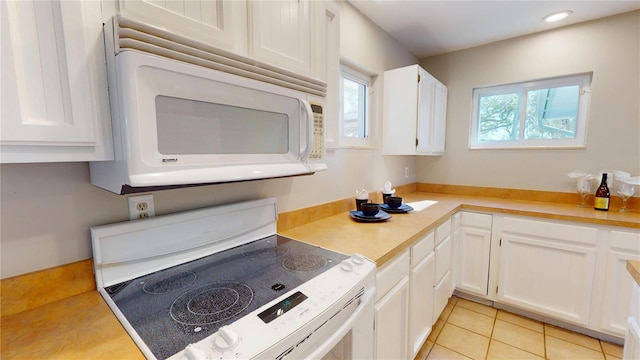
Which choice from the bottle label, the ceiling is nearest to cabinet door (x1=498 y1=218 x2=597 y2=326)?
the bottle label

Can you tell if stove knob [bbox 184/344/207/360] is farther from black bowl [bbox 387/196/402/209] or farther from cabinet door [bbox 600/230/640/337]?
cabinet door [bbox 600/230/640/337]

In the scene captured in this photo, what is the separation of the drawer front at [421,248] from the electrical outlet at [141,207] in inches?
46.8

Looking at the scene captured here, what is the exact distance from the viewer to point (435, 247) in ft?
5.59

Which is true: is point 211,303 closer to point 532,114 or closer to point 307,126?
point 307,126

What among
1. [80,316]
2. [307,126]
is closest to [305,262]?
[307,126]

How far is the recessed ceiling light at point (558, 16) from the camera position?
1933mm

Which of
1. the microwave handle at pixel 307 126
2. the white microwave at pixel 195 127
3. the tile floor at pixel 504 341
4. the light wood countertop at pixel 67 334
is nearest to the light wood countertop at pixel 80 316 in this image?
the light wood countertop at pixel 67 334

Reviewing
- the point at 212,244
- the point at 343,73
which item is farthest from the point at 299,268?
the point at 343,73

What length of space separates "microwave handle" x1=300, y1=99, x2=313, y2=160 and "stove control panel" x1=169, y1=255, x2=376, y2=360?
432 mm

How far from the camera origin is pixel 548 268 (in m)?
1.90

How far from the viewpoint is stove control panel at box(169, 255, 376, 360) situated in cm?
55

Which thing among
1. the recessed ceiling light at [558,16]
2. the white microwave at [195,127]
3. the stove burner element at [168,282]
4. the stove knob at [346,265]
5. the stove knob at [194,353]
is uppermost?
the recessed ceiling light at [558,16]

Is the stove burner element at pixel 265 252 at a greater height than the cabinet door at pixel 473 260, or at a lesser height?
greater

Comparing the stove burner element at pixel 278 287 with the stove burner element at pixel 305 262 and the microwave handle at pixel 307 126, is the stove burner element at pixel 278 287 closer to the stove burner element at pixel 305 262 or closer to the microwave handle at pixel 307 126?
the stove burner element at pixel 305 262
